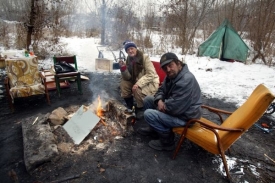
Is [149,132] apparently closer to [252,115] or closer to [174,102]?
[174,102]

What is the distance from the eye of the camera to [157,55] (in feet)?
34.6

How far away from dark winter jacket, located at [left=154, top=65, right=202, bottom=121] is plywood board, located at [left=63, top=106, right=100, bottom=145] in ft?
4.51

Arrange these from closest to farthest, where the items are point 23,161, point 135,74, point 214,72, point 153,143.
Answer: point 23,161
point 153,143
point 135,74
point 214,72

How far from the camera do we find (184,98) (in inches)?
100

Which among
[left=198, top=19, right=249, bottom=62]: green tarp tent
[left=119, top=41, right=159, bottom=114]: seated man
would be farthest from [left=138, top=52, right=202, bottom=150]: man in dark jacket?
[left=198, top=19, right=249, bottom=62]: green tarp tent

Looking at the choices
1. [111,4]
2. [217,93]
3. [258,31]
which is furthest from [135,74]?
[111,4]

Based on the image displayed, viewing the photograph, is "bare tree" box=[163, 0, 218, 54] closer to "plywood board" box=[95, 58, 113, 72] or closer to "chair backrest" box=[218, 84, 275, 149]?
"plywood board" box=[95, 58, 113, 72]

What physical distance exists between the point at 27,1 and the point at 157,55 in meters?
6.72

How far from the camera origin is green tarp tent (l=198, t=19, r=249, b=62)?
914 centimetres

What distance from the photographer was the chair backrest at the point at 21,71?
4.46m

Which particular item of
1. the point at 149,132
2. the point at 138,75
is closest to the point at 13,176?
the point at 149,132

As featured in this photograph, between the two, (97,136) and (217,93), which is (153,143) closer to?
(97,136)

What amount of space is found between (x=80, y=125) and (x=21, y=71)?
7.99 feet

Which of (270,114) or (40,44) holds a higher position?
(40,44)
